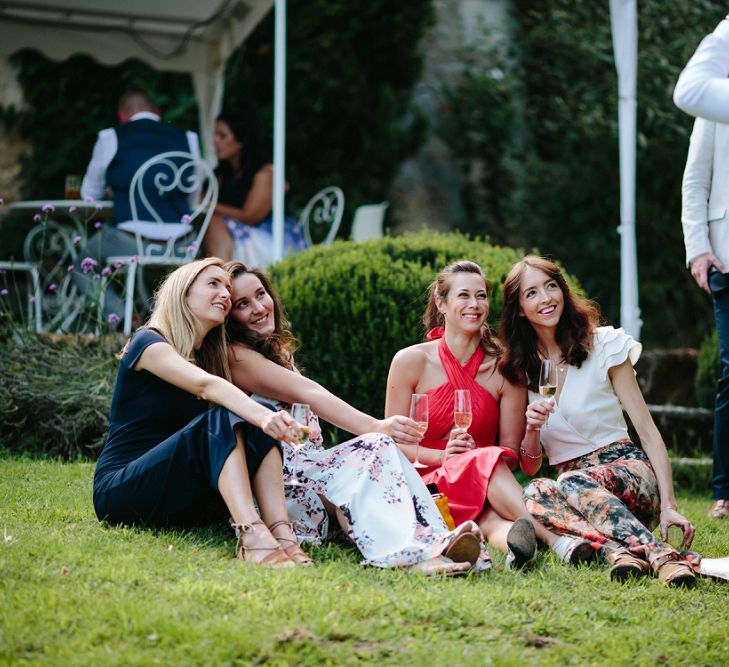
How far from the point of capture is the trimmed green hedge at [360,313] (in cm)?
598

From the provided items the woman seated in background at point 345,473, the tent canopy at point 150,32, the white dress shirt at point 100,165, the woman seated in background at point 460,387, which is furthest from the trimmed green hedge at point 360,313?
the tent canopy at point 150,32

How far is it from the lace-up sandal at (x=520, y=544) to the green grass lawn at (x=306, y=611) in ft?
0.24

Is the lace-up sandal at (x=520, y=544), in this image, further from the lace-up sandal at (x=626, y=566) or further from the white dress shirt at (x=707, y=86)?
the white dress shirt at (x=707, y=86)

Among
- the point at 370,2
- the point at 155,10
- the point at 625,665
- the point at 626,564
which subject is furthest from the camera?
the point at 370,2

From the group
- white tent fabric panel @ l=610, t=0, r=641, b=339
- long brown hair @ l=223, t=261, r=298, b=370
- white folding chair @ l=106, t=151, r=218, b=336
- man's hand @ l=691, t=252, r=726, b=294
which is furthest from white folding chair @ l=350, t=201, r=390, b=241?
long brown hair @ l=223, t=261, r=298, b=370

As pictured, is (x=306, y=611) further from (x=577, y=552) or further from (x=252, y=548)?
(x=577, y=552)

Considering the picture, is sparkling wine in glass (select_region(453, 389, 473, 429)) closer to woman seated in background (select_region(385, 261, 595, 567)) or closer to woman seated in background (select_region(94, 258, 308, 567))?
woman seated in background (select_region(385, 261, 595, 567))

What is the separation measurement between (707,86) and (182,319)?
2.03 metres

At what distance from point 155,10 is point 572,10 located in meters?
4.66

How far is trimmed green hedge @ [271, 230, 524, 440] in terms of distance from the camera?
598cm

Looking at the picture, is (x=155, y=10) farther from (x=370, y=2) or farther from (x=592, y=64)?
(x=592, y=64)

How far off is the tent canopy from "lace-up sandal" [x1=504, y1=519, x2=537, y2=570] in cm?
588

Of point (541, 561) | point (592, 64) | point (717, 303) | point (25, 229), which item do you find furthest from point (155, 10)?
point (541, 561)

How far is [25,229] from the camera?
Result: 912cm
